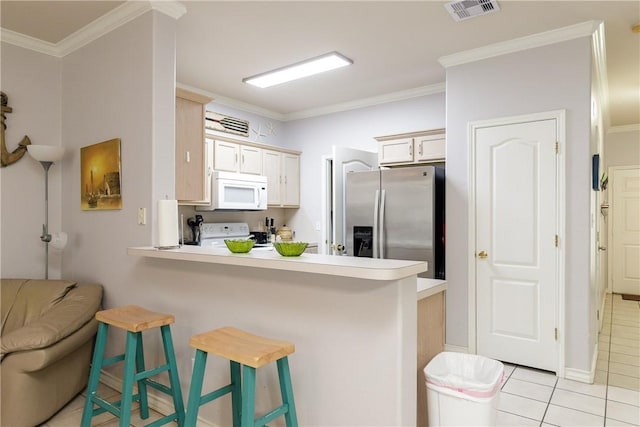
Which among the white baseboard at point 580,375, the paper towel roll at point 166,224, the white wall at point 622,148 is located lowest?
the white baseboard at point 580,375

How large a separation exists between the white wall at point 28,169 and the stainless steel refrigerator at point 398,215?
8.81 ft

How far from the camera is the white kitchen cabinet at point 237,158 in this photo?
4609 mm

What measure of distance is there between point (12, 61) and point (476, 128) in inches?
154

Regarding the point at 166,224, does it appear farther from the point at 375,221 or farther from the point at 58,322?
the point at 375,221

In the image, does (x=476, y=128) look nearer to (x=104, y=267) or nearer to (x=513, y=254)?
(x=513, y=254)

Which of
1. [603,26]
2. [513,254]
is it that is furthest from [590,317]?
[603,26]

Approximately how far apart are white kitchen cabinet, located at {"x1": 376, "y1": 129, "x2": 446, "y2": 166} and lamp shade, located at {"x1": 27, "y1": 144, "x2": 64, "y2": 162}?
122 inches

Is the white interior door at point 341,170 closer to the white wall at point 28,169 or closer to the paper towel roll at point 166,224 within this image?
the paper towel roll at point 166,224

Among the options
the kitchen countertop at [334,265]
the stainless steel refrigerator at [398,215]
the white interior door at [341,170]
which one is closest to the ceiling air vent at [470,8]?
the stainless steel refrigerator at [398,215]

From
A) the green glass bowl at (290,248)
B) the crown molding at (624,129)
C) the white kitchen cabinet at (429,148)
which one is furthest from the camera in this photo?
the crown molding at (624,129)

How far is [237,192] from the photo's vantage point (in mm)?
4641

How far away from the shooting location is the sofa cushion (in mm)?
2754

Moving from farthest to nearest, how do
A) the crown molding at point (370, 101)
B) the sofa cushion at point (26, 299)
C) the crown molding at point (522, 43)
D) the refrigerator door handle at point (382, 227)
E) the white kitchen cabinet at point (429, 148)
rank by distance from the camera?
the crown molding at point (370, 101) → the white kitchen cabinet at point (429, 148) → the refrigerator door handle at point (382, 227) → the crown molding at point (522, 43) → the sofa cushion at point (26, 299)

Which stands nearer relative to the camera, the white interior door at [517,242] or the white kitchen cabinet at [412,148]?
the white interior door at [517,242]
